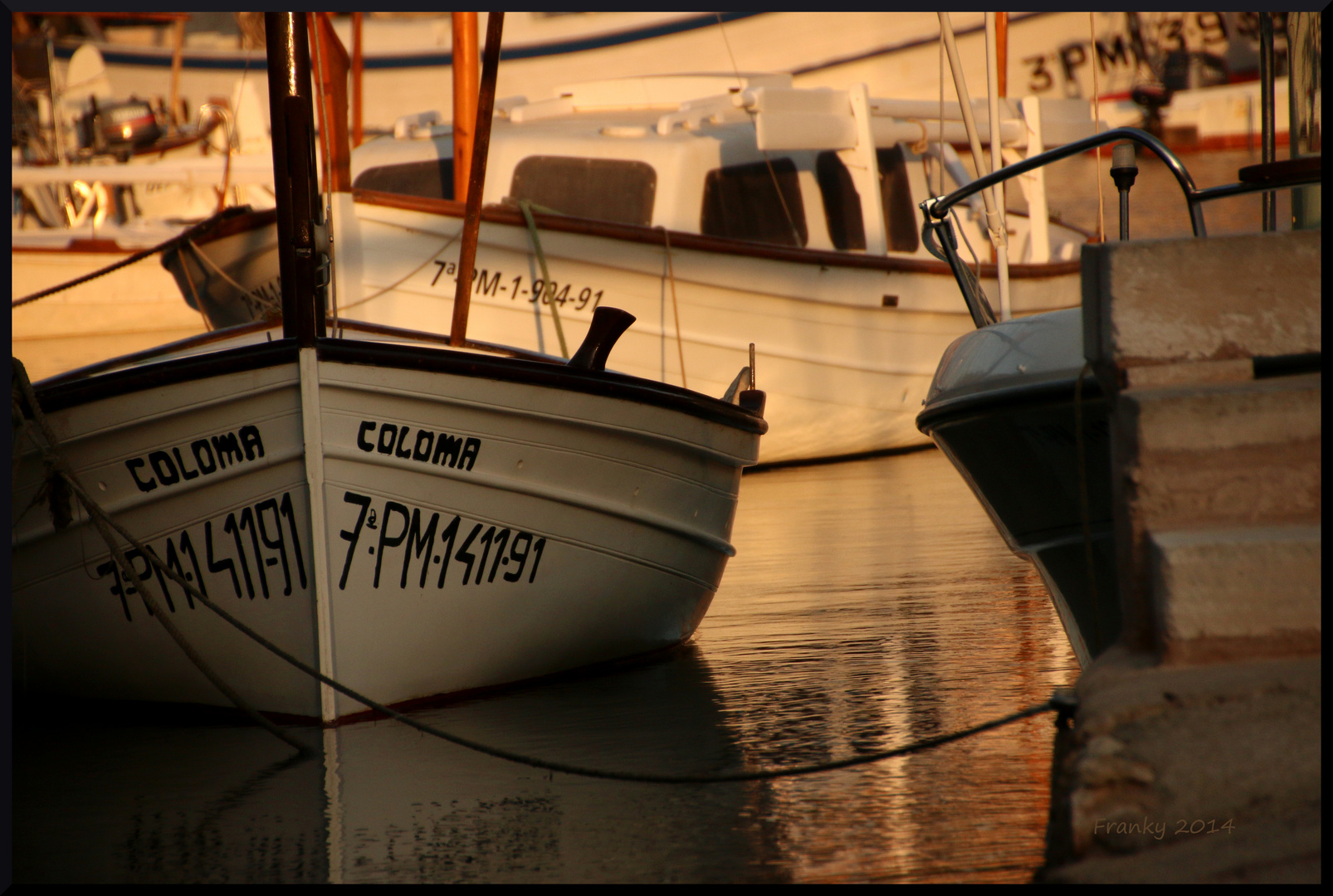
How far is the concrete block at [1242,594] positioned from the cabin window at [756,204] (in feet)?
26.1

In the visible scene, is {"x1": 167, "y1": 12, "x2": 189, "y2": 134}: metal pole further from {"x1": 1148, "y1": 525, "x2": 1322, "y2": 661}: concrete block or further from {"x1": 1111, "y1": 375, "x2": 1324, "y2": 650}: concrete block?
{"x1": 1148, "y1": 525, "x2": 1322, "y2": 661}: concrete block

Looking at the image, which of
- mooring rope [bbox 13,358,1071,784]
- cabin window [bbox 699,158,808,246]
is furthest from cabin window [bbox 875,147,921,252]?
mooring rope [bbox 13,358,1071,784]

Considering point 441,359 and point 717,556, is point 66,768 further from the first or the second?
point 717,556

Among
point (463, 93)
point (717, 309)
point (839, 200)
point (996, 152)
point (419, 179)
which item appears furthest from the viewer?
point (839, 200)

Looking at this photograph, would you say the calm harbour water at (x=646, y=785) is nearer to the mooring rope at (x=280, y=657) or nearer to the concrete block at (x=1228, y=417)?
the mooring rope at (x=280, y=657)

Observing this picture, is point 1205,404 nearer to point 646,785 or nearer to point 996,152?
point 646,785

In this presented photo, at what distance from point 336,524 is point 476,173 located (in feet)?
7.11

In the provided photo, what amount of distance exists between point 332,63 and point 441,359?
4549mm

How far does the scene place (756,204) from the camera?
10820 mm

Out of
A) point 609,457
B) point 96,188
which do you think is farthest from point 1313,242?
point 96,188

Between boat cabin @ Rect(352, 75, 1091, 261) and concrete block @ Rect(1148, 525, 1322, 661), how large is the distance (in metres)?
7.25

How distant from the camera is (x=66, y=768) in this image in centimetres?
423

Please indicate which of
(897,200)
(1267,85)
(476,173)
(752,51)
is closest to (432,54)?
(752,51)

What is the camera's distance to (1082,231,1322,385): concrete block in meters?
3.01
